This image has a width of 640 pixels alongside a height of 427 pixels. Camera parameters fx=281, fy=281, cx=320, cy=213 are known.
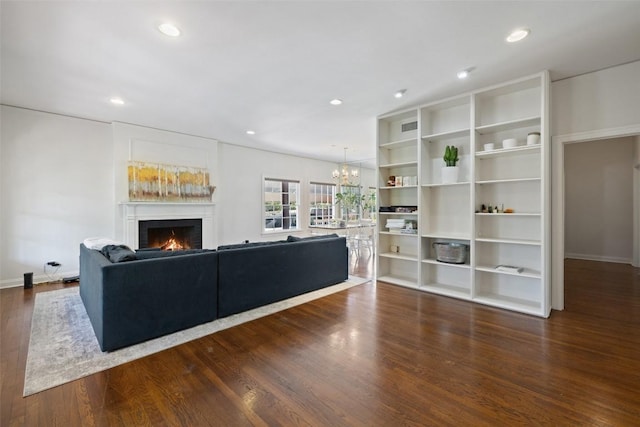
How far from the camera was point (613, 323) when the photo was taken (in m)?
3.06

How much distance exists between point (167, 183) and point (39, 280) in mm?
2493

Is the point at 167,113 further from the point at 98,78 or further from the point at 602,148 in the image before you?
the point at 602,148

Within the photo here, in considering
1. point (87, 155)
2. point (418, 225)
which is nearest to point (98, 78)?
point (87, 155)

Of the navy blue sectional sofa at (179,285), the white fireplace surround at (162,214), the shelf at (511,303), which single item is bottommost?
the shelf at (511,303)

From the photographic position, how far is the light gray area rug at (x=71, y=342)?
2169 millimetres

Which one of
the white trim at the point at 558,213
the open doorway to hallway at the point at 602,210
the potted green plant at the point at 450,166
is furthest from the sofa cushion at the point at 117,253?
the open doorway to hallway at the point at 602,210

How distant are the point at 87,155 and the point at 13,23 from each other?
307 centimetres

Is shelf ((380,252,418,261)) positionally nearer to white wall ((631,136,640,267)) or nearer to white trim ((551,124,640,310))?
white trim ((551,124,640,310))

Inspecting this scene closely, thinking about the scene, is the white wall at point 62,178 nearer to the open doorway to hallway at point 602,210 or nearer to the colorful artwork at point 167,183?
the colorful artwork at point 167,183

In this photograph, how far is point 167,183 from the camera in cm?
562

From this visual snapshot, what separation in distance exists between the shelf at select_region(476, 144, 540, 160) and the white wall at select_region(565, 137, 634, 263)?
15.1 ft

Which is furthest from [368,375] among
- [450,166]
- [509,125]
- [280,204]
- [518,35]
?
[280,204]

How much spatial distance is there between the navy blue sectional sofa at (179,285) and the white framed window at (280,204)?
388 centimetres

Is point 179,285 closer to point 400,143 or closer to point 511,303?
point 400,143
